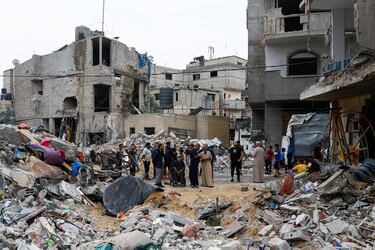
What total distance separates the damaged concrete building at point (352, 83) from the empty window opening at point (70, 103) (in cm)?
2404

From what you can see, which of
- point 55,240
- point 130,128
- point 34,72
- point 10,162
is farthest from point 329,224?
point 34,72

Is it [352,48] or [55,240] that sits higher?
[352,48]

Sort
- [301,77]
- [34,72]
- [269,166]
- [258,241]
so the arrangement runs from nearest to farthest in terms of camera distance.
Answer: [258,241] → [269,166] → [301,77] → [34,72]

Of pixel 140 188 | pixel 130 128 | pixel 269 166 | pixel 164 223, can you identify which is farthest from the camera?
pixel 130 128

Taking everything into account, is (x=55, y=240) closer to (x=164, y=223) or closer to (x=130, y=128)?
(x=164, y=223)

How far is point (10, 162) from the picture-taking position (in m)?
12.5

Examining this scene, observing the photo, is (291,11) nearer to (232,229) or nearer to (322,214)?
(322,214)

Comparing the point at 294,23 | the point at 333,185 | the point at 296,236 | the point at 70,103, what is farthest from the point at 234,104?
the point at 296,236

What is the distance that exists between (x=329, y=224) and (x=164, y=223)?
332 centimetres

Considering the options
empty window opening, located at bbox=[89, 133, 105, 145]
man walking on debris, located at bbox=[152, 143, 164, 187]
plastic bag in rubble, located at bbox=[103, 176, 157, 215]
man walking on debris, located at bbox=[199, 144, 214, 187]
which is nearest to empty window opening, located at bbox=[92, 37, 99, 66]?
empty window opening, located at bbox=[89, 133, 105, 145]

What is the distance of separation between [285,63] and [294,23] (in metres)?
2.36

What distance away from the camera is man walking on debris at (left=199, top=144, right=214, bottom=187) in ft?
45.1

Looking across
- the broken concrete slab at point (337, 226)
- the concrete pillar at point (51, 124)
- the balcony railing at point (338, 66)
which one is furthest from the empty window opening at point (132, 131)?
the broken concrete slab at point (337, 226)

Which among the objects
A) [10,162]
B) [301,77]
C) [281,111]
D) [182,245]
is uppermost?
[301,77]
